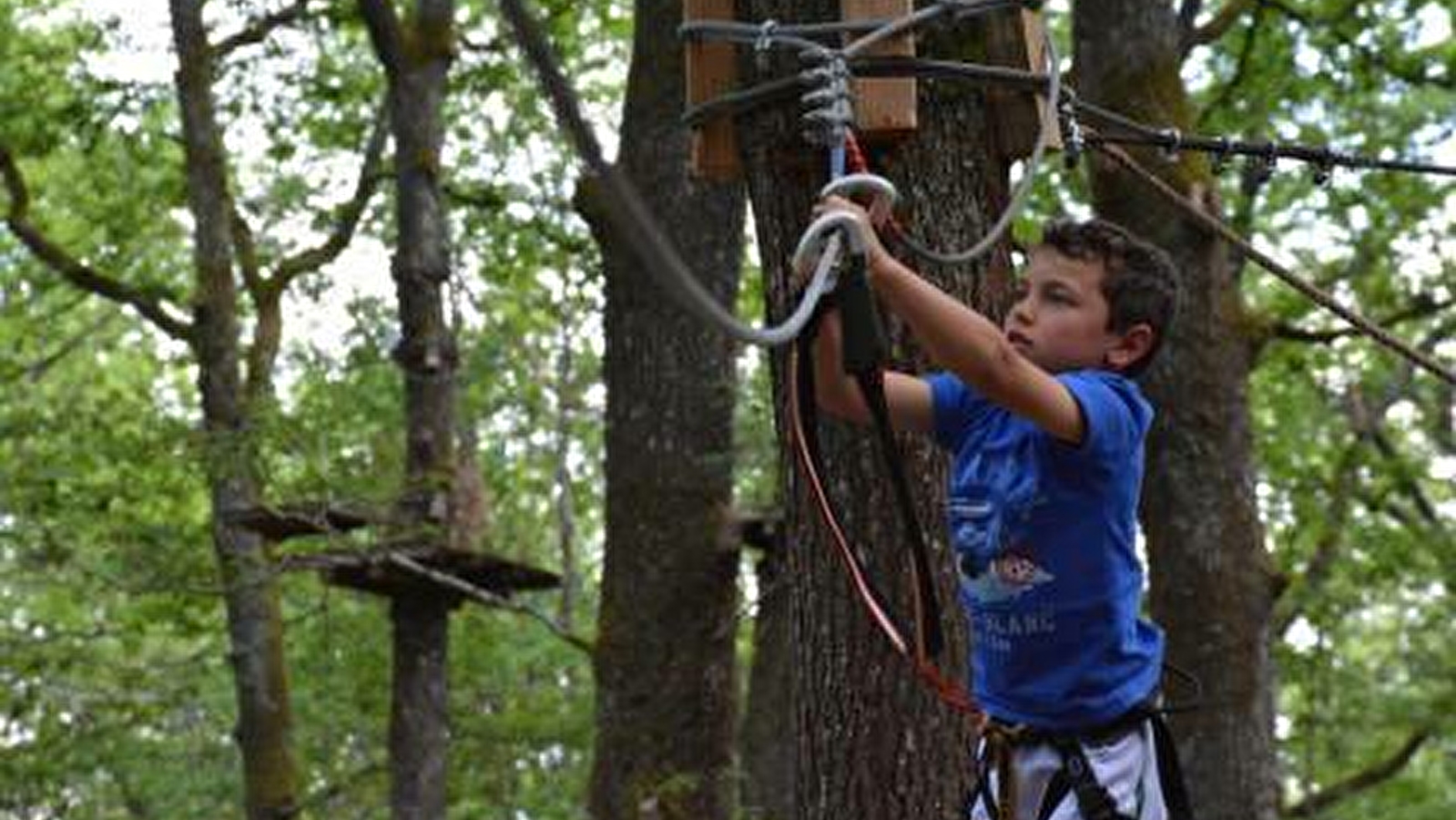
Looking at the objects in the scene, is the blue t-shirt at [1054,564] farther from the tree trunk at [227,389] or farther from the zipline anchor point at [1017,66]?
the tree trunk at [227,389]

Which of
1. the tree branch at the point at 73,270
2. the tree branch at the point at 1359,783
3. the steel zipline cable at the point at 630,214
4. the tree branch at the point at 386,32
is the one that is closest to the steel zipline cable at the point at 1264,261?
the steel zipline cable at the point at 630,214

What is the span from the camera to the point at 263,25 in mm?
15102

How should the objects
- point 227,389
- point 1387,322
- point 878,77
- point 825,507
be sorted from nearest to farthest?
point 825,507 < point 878,77 < point 1387,322 < point 227,389

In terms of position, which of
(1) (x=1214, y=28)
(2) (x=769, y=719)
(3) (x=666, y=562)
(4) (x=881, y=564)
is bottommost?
(2) (x=769, y=719)

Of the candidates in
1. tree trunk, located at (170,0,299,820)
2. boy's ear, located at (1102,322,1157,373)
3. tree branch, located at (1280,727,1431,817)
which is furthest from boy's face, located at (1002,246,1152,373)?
tree branch, located at (1280,727,1431,817)

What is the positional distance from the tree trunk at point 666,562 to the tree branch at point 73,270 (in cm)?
621

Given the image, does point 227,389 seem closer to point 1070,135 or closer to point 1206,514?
point 1206,514

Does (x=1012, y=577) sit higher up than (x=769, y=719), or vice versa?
(x=1012, y=577)

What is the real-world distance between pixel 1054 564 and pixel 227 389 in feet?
38.0

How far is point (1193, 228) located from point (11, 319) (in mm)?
12933

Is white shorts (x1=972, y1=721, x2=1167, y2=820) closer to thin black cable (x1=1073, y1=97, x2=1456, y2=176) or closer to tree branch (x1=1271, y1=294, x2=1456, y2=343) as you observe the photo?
thin black cable (x1=1073, y1=97, x2=1456, y2=176)

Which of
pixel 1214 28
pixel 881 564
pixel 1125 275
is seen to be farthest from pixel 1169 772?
pixel 1214 28

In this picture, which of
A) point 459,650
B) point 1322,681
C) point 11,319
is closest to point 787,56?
point 459,650

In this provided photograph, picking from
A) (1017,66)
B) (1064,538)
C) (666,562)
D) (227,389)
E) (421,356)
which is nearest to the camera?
(1064,538)
